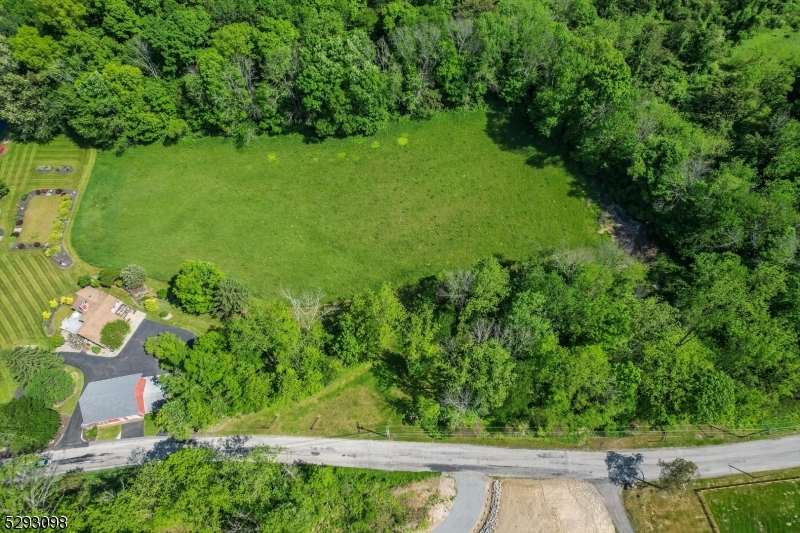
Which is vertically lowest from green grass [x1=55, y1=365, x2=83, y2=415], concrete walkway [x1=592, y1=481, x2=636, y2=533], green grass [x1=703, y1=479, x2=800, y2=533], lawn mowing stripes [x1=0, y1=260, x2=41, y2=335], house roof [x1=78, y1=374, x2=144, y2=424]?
green grass [x1=55, y1=365, x2=83, y2=415]

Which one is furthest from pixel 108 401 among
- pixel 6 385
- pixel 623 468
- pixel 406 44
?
pixel 406 44

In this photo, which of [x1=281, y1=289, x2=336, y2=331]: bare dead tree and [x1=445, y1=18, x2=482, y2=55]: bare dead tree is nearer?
[x1=281, y1=289, x2=336, y2=331]: bare dead tree

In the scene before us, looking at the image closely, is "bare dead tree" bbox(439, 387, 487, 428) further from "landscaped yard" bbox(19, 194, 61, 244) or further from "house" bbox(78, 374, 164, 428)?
"landscaped yard" bbox(19, 194, 61, 244)

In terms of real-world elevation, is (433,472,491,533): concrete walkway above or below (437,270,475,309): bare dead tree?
below

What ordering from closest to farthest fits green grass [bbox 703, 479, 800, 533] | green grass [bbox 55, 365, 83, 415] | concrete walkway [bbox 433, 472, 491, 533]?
1. concrete walkway [bbox 433, 472, 491, 533]
2. green grass [bbox 703, 479, 800, 533]
3. green grass [bbox 55, 365, 83, 415]

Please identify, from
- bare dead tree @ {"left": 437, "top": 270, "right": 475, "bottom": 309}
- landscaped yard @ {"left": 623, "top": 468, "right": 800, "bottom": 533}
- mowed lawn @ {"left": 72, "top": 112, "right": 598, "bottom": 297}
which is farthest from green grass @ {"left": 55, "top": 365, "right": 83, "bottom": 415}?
landscaped yard @ {"left": 623, "top": 468, "right": 800, "bottom": 533}

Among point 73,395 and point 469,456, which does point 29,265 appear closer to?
point 73,395

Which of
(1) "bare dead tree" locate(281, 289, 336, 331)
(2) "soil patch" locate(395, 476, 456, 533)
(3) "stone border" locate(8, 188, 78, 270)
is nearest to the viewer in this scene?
(2) "soil patch" locate(395, 476, 456, 533)
